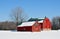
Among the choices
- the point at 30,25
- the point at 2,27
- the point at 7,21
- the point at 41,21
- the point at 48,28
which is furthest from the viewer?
the point at 7,21

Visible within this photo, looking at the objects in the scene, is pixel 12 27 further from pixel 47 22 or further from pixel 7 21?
pixel 47 22

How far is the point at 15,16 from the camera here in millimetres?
65250

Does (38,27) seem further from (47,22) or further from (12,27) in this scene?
(12,27)

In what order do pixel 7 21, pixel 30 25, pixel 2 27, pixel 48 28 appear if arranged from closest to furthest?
pixel 30 25, pixel 48 28, pixel 2 27, pixel 7 21

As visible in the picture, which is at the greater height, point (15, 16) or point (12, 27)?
point (15, 16)

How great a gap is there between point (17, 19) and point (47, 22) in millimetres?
18517

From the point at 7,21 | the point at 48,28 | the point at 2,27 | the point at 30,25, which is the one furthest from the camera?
the point at 7,21

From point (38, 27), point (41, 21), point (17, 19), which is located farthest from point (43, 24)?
point (17, 19)

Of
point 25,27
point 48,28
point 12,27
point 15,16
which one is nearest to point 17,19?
point 15,16

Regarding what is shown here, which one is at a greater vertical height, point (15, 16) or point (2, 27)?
point (15, 16)

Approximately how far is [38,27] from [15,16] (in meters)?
23.4

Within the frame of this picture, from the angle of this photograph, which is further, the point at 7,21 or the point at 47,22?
the point at 7,21

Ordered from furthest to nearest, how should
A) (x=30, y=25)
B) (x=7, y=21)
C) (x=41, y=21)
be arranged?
(x=7, y=21) < (x=41, y=21) < (x=30, y=25)

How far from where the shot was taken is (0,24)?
57.5 metres
